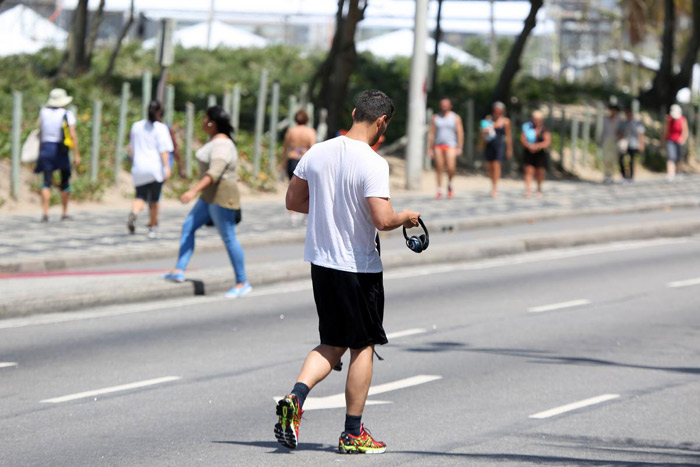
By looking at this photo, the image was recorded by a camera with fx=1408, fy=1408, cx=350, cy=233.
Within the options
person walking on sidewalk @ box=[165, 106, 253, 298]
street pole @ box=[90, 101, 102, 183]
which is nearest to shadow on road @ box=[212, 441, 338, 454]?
person walking on sidewalk @ box=[165, 106, 253, 298]

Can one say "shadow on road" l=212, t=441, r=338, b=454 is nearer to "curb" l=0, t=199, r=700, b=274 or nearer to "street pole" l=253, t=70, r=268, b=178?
"curb" l=0, t=199, r=700, b=274

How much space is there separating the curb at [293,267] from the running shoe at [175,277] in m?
0.06

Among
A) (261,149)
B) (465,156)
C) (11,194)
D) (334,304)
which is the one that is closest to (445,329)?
(334,304)

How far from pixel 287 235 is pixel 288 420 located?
11.4 meters

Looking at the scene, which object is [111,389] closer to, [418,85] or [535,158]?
[418,85]

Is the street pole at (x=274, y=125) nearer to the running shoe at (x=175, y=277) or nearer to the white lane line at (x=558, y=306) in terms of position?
the running shoe at (x=175, y=277)

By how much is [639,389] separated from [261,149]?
18356mm

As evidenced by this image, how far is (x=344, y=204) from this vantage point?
22.1 ft

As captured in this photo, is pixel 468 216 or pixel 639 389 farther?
pixel 468 216

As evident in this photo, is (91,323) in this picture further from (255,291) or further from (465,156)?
(465,156)

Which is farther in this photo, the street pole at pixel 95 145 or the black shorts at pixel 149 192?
the street pole at pixel 95 145

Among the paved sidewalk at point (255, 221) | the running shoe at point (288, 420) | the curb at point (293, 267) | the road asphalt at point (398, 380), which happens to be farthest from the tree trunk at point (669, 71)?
the running shoe at point (288, 420)

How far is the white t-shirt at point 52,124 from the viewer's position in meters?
18.2

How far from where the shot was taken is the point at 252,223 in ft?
63.7
